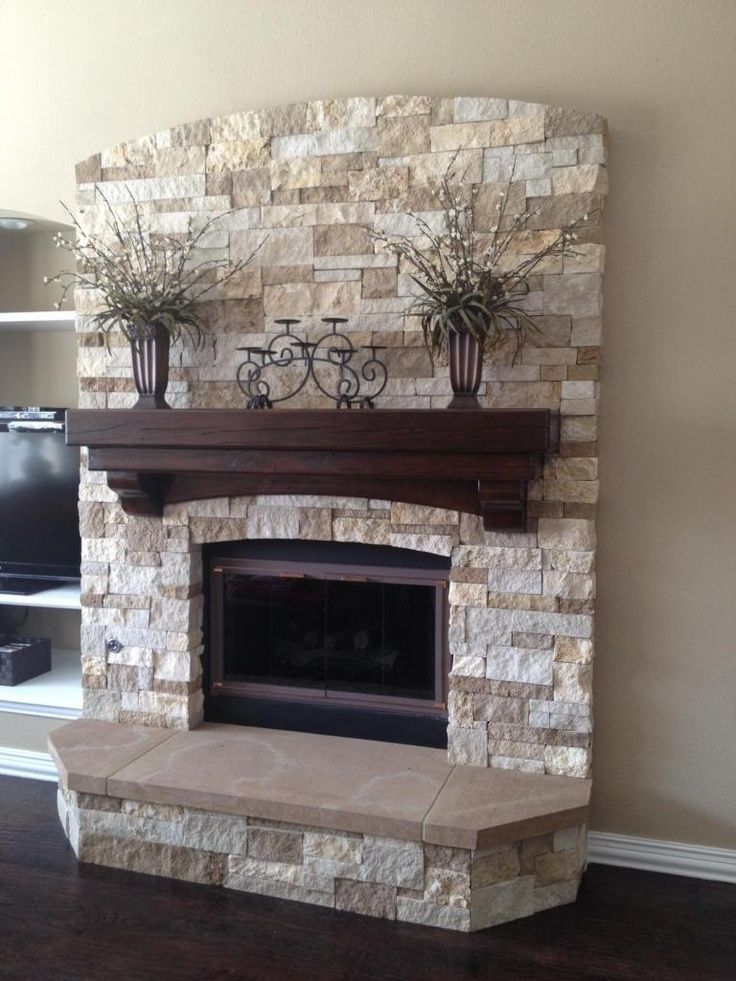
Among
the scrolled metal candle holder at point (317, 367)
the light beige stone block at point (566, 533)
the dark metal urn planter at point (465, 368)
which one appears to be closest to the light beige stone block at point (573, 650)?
Answer: the light beige stone block at point (566, 533)

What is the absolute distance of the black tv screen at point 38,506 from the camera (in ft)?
10.3

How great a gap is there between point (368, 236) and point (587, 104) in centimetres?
71

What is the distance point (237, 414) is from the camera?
250 cm

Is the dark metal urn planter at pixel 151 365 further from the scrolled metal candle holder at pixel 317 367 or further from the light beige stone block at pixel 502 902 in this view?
the light beige stone block at pixel 502 902

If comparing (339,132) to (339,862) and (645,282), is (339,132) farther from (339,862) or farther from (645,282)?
(339,862)

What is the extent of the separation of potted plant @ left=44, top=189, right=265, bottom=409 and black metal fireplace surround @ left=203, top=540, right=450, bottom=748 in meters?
0.66

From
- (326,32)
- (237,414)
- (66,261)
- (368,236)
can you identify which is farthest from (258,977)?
(326,32)

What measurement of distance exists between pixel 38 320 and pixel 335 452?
1.20 m

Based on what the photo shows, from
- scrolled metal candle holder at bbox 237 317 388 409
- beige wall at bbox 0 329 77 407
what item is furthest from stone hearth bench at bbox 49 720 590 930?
beige wall at bbox 0 329 77 407

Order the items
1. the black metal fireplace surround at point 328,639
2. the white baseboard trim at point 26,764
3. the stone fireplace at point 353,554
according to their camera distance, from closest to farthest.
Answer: the stone fireplace at point 353,554 → the black metal fireplace surround at point 328,639 → the white baseboard trim at point 26,764

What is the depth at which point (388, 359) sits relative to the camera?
105 inches

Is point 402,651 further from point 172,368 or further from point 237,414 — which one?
point 172,368

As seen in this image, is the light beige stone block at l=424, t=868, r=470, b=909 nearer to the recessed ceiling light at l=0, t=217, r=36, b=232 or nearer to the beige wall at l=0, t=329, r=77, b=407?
the beige wall at l=0, t=329, r=77, b=407

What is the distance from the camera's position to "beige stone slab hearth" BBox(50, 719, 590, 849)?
233cm
